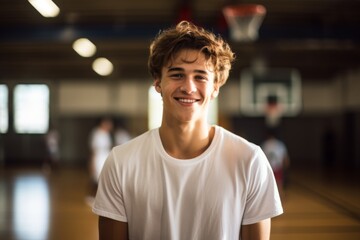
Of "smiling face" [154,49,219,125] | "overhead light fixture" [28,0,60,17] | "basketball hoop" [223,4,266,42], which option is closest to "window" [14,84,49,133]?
"overhead light fixture" [28,0,60,17]

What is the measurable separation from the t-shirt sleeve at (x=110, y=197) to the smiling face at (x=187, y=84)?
1.00ft

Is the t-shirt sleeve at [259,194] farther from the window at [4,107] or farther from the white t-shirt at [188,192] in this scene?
the window at [4,107]

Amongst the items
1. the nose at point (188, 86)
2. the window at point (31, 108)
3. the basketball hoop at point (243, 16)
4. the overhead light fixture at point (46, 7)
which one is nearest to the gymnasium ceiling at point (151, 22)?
the overhead light fixture at point (46, 7)

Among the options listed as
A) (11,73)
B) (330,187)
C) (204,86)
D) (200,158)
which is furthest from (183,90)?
(11,73)

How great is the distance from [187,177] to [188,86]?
1.09ft

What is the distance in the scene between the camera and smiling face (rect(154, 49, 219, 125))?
1.69 meters

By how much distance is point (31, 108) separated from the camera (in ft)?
55.7

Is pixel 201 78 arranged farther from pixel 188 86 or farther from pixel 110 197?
pixel 110 197

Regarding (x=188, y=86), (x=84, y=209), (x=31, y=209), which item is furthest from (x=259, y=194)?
(x=31, y=209)

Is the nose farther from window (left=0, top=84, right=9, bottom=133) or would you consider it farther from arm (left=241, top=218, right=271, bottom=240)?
window (left=0, top=84, right=9, bottom=133)

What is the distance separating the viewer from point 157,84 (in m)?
1.83

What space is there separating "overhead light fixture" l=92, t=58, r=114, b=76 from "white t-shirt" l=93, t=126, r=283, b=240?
11881mm

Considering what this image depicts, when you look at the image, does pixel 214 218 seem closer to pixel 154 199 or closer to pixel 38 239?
pixel 154 199

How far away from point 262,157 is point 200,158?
0.23 metres
